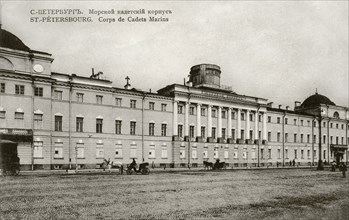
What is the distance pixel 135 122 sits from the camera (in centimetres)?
4475

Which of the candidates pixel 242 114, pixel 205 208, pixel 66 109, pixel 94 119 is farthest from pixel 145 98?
pixel 205 208

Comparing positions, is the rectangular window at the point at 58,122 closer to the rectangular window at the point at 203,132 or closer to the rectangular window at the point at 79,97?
the rectangular window at the point at 79,97

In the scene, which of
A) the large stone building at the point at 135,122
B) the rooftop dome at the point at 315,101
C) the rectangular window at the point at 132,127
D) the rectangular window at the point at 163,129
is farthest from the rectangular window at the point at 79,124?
the rooftop dome at the point at 315,101

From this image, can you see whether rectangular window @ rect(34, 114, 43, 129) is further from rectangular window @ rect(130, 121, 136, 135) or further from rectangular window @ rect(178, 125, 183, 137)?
rectangular window @ rect(178, 125, 183, 137)

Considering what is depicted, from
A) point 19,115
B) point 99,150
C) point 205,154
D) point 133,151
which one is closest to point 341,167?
point 205,154

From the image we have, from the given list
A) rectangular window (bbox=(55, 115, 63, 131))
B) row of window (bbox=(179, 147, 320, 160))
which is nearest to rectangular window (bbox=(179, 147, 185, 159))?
row of window (bbox=(179, 147, 320, 160))

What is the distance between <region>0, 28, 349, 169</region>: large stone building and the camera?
1393 inches

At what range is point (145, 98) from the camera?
45625 mm

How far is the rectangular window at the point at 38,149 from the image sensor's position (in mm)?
35969

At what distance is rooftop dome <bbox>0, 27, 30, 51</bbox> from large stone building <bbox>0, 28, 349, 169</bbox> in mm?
99

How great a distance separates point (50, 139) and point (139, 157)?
12051 mm

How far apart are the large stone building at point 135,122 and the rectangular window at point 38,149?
10cm

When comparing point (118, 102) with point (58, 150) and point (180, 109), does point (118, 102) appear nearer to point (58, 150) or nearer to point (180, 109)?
point (58, 150)

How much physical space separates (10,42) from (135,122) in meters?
17.5
